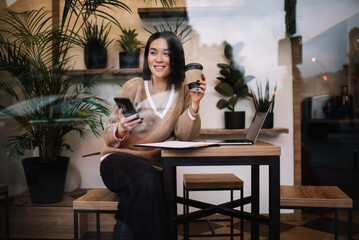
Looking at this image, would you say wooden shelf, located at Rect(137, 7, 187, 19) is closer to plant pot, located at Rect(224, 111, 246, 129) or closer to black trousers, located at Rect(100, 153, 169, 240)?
plant pot, located at Rect(224, 111, 246, 129)

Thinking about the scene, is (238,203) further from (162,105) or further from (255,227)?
(162,105)

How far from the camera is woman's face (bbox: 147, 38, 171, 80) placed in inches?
66.2

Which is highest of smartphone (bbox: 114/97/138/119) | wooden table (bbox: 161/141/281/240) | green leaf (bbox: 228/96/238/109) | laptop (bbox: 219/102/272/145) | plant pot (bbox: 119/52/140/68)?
plant pot (bbox: 119/52/140/68)

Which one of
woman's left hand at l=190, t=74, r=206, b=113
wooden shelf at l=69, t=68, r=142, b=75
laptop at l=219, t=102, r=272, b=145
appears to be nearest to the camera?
laptop at l=219, t=102, r=272, b=145

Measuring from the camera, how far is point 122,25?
1872mm

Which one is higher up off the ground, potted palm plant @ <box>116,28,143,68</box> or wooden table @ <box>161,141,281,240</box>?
potted palm plant @ <box>116,28,143,68</box>

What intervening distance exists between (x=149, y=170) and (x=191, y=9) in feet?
4.31

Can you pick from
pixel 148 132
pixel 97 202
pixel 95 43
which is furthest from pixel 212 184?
pixel 95 43

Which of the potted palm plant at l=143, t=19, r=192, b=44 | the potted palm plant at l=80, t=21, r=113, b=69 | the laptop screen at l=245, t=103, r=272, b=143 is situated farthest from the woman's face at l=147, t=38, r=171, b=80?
the laptop screen at l=245, t=103, r=272, b=143

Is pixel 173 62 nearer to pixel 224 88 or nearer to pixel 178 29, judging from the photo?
pixel 178 29

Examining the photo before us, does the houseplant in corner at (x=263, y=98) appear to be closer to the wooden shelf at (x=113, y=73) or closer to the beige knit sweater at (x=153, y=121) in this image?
the beige knit sweater at (x=153, y=121)

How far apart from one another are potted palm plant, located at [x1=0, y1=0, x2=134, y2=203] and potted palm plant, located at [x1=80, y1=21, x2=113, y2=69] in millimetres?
51

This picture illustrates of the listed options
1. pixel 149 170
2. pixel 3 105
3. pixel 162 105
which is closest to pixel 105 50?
pixel 162 105

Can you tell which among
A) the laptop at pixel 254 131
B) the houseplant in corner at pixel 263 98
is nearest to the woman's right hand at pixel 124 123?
the laptop at pixel 254 131
